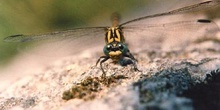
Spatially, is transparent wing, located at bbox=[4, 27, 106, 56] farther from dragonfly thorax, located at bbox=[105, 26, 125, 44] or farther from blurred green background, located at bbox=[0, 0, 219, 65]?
blurred green background, located at bbox=[0, 0, 219, 65]

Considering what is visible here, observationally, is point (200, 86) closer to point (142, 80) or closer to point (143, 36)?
point (142, 80)

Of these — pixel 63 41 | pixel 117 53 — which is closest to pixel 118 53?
pixel 117 53

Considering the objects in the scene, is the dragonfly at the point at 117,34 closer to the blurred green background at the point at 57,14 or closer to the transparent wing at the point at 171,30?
the transparent wing at the point at 171,30

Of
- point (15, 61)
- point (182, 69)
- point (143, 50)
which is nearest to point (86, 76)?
point (182, 69)

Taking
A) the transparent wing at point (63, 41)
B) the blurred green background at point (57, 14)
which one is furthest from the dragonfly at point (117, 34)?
the blurred green background at point (57, 14)

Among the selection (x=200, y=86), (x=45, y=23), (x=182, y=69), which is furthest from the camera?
(x=45, y=23)

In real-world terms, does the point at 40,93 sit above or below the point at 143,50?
below

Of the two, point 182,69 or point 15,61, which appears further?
point 15,61
